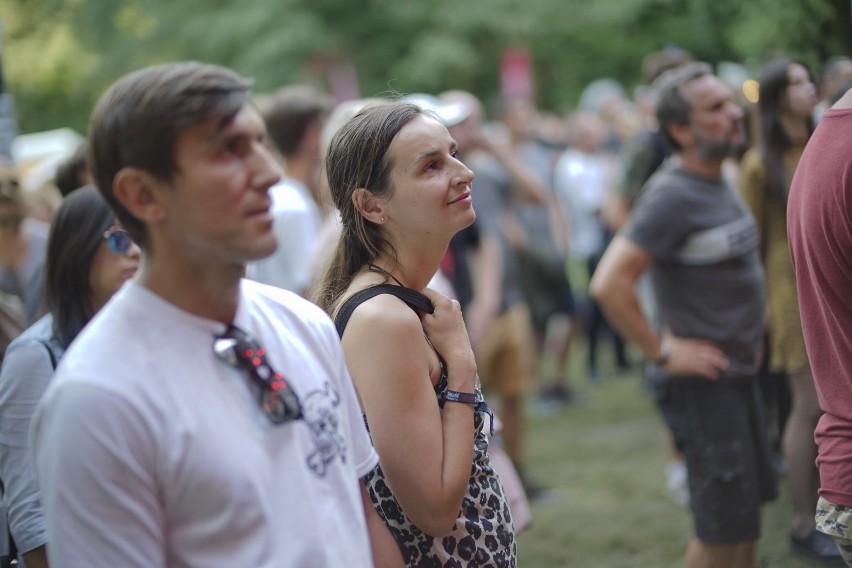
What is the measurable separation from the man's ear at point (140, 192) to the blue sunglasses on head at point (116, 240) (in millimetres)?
1252

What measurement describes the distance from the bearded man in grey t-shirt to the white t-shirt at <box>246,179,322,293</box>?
1.41 meters

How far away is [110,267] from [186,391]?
4.69 feet

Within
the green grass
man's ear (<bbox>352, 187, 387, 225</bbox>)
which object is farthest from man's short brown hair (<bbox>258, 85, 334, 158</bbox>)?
man's ear (<bbox>352, 187, 387, 225</bbox>)

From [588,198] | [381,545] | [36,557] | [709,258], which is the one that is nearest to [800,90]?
[709,258]

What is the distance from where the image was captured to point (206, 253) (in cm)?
173

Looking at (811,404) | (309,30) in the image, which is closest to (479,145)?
(811,404)

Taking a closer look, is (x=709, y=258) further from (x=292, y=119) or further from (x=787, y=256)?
(x=292, y=119)

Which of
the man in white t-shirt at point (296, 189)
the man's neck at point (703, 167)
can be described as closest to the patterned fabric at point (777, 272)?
the man's neck at point (703, 167)

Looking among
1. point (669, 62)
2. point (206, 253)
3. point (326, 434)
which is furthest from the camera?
point (669, 62)

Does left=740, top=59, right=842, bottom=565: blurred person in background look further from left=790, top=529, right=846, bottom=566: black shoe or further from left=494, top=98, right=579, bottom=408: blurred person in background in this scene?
left=494, top=98, right=579, bottom=408: blurred person in background

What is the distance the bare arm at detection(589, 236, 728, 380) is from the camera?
404 cm

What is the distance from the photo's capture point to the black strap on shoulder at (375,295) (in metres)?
2.44

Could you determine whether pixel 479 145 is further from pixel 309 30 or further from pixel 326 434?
pixel 309 30

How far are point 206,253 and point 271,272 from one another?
10.2 feet
